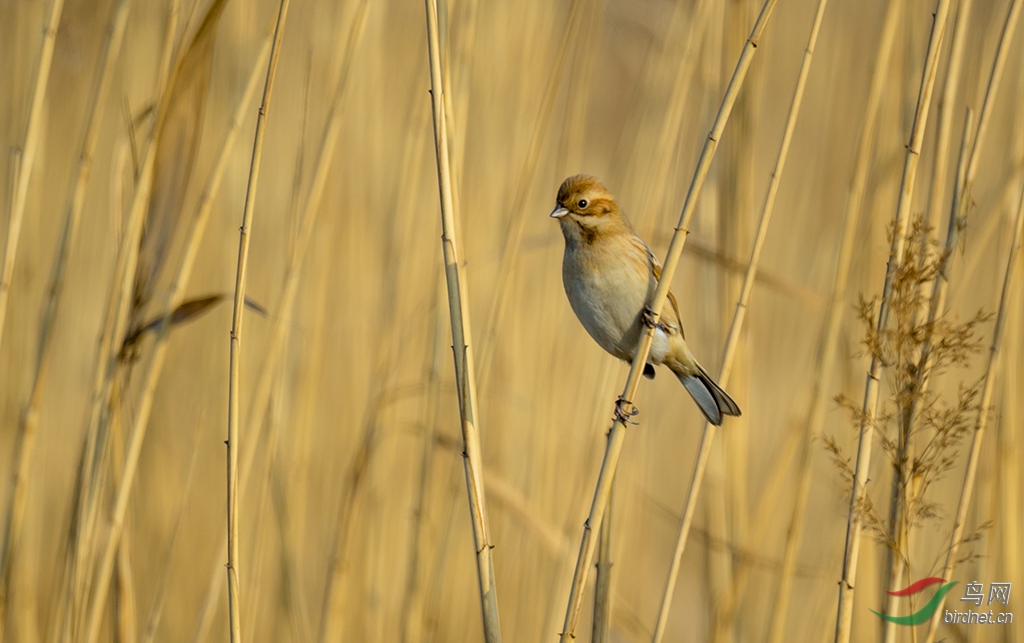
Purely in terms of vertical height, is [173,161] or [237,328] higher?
[173,161]

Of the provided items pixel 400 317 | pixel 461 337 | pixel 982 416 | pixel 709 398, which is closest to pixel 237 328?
pixel 461 337

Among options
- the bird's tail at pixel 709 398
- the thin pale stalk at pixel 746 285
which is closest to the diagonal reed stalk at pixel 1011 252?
the thin pale stalk at pixel 746 285

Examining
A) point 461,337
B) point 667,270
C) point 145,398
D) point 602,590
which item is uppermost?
point 667,270

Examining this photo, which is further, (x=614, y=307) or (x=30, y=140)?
(x=614, y=307)

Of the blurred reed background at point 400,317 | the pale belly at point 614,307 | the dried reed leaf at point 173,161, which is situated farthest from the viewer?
the pale belly at point 614,307

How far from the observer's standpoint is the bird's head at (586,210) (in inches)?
78.2

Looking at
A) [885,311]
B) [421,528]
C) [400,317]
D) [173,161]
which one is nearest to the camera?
[885,311]

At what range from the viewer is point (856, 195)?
1725mm

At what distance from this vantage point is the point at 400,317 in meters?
2.14

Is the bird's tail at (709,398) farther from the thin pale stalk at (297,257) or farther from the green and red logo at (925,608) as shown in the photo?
the thin pale stalk at (297,257)

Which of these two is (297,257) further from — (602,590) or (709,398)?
(709,398)

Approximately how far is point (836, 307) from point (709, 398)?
1.17ft

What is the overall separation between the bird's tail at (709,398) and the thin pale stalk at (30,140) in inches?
51.9

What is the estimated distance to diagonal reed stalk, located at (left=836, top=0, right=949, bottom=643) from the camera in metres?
1.33
